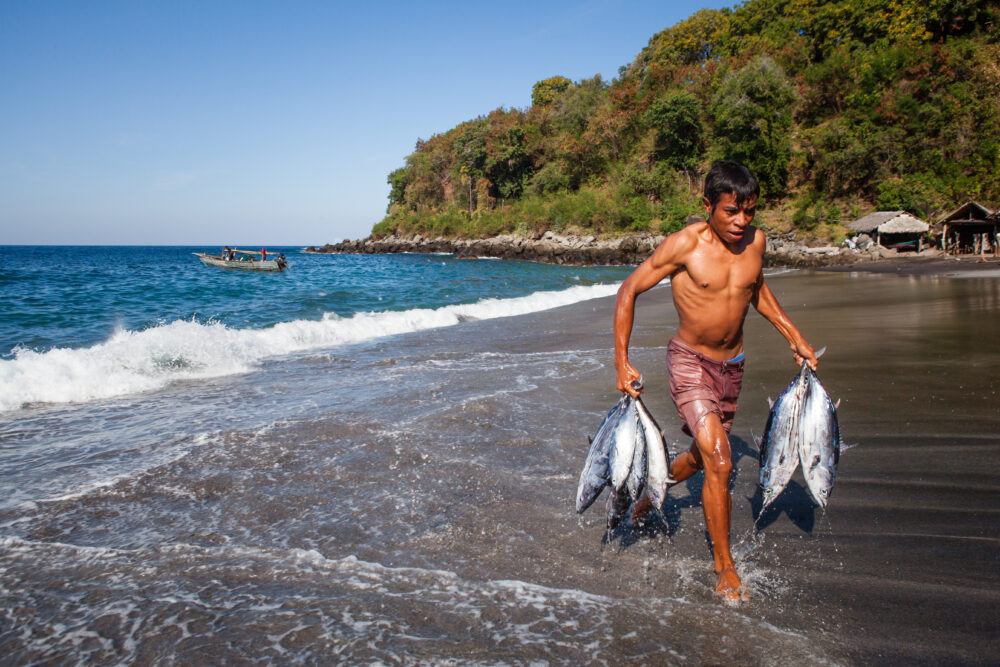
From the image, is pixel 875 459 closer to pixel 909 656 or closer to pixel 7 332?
pixel 909 656

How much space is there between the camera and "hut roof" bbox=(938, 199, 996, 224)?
79.7 feet

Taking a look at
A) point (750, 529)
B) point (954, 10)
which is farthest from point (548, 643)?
point (954, 10)

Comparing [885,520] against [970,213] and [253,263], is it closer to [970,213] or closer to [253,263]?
[970,213]

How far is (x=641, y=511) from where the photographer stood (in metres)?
3.24

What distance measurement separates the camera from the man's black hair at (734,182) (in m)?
2.69

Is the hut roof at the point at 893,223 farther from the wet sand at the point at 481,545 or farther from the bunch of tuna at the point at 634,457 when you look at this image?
the bunch of tuna at the point at 634,457

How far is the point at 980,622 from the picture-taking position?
7.32 feet

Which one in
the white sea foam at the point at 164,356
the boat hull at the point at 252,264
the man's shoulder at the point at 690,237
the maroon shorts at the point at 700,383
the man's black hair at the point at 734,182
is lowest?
the white sea foam at the point at 164,356

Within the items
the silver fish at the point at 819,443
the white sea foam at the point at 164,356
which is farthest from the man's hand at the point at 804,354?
the white sea foam at the point at 164,356

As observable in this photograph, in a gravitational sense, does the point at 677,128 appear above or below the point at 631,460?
above

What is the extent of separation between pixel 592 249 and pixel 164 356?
3774cm

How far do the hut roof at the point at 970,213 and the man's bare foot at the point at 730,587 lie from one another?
29330mm

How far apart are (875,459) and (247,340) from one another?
10.0 metres

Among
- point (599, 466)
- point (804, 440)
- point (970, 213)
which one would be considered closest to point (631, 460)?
point (599, 466)
